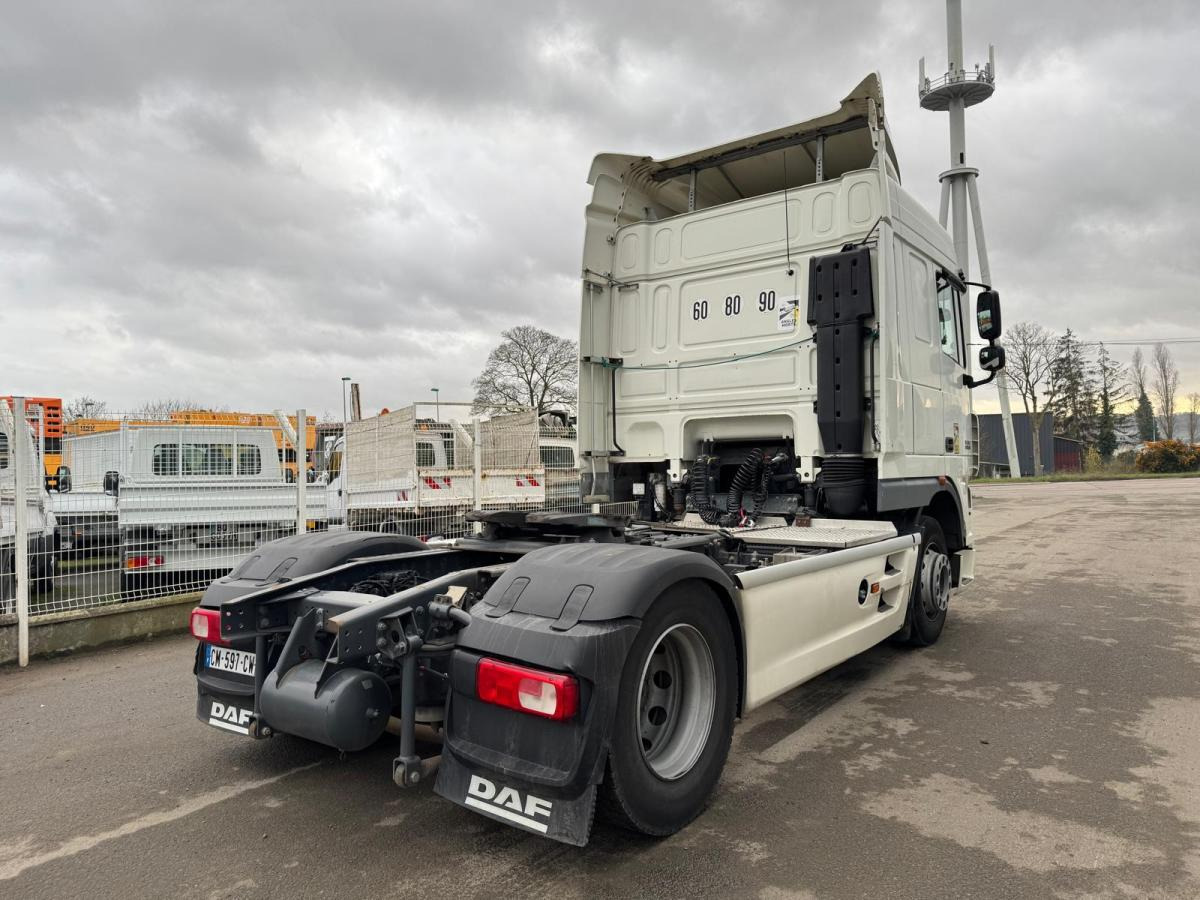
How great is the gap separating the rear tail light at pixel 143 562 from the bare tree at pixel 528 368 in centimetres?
3150

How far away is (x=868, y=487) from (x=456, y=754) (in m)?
3.25

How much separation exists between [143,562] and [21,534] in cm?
106

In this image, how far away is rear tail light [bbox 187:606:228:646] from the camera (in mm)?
3270

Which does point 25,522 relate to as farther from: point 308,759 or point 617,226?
point 617,226

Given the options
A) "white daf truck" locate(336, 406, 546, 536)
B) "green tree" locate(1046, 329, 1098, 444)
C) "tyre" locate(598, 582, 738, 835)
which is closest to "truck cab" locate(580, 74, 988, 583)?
"tyre" locate(598, 582, 738, 835)

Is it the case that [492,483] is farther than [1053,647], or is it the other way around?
[492,483]

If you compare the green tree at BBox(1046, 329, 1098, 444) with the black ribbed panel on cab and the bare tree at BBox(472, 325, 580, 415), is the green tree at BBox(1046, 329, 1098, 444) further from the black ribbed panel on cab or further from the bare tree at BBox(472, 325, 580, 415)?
the black ribbed panel on cab

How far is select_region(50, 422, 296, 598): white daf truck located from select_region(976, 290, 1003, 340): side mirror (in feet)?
21.0

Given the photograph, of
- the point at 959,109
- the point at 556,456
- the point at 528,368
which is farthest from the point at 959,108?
the point at 556,456

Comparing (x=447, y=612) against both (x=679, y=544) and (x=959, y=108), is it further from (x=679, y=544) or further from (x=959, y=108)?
(x=959, y=108)

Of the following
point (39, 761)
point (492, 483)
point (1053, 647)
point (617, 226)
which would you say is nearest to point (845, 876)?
point (39, 761)

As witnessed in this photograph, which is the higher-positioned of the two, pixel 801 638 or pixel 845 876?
pixel 801 638

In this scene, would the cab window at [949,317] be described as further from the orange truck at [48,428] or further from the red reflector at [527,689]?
the orange truck at [48,428]

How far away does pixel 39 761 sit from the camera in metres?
3.74
